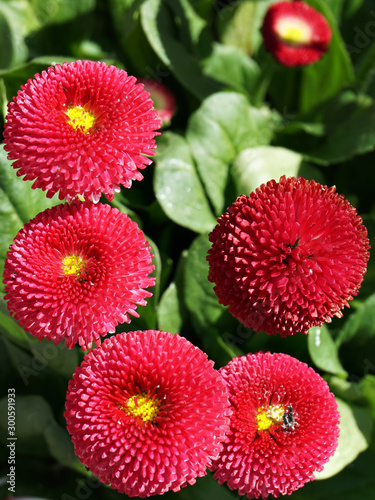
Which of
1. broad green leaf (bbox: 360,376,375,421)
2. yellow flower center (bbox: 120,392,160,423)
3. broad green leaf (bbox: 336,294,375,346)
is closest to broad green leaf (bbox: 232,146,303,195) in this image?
broad green leaf (bbox: 336,294,375,346)

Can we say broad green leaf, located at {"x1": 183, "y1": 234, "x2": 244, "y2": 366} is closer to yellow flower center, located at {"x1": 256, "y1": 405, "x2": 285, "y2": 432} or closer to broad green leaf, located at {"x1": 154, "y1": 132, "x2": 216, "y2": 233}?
broad green leaf, located at {"x1": 154, "y1": 132, "x2": 216, "y2": 233}

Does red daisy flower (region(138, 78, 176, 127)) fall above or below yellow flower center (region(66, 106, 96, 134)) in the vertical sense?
below

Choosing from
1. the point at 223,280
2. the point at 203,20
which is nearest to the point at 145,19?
the point at 203,20

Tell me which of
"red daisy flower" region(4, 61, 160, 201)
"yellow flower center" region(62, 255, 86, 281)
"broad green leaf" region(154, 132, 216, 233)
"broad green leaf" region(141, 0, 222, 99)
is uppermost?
"red daisy flower" region(4, 61, 160, 201)

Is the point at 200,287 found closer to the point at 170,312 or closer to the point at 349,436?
the point at 170,312

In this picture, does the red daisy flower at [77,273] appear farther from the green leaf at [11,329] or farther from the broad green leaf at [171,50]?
the broad green leaf at [171,50]

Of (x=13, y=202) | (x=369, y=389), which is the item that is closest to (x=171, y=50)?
(x=13, y=202)
